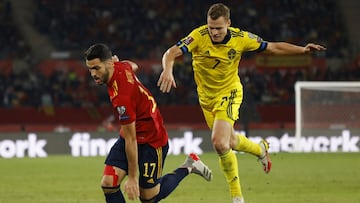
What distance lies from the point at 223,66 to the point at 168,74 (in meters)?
1.80

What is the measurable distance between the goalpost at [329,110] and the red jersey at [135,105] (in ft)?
38.3

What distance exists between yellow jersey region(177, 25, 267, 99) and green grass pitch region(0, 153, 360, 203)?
1307mm

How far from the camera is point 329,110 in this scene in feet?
60.6

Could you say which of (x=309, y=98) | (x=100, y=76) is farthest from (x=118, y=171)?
(x=309, y=98)

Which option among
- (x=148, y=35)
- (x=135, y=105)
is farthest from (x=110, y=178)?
(x=148, y=35)

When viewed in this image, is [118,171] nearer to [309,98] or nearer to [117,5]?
[309,98]

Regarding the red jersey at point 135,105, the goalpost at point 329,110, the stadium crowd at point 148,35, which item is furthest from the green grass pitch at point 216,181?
the stadium crowd at point 148,35

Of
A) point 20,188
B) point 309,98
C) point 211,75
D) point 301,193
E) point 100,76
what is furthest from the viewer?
point 309,98

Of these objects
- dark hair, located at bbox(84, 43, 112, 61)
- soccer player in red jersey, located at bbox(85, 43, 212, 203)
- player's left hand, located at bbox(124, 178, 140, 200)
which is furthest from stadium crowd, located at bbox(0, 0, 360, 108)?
player's left hand, located at bbox(124, 178, 140, 200)

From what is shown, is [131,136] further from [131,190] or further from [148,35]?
[148,35]

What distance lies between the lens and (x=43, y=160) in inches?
634

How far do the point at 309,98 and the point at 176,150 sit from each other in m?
3.23

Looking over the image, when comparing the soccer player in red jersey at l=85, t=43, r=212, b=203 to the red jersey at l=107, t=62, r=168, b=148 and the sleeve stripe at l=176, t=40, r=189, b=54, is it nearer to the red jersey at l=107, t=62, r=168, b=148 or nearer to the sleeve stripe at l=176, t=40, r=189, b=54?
the red jersey at l=107, t=62, r=168, b=148

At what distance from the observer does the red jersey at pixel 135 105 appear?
250 inches
